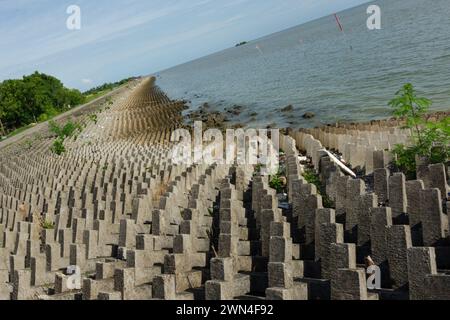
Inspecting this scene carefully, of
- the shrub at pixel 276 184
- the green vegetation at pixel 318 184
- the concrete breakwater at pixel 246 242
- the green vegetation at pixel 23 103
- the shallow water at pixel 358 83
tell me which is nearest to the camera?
the concrete breakwater at pixel 246 242

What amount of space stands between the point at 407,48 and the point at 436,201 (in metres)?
48.5

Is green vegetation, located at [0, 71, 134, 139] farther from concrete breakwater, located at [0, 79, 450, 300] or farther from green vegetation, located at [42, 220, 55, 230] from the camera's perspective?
concrete breakwater, located at [0, 79, 450, 300]

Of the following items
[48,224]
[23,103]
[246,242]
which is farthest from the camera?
[23,103]

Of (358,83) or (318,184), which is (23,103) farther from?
(318,184)

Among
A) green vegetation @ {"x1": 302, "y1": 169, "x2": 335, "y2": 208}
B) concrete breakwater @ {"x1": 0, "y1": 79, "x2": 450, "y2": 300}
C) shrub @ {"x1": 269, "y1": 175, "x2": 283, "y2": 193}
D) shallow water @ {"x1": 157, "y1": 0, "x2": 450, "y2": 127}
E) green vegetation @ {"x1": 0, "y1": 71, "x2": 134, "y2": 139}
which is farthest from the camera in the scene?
green vegetation @ {"x1": 0, "y1": 71, "x2": 134, "y2": 139}

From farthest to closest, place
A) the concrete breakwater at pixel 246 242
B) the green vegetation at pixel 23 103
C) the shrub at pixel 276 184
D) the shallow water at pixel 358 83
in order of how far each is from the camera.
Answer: the green vegetation at pixel 23 103, the shallow water at pixel 358 83, the shrub at pixel 276 184, the concrete breakwater at pixel 246 242

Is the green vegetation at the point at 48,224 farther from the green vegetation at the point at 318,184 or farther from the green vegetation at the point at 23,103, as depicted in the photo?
the green vegetation at the point at 23,103

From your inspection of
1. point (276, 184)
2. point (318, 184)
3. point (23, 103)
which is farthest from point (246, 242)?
point (23, 103)

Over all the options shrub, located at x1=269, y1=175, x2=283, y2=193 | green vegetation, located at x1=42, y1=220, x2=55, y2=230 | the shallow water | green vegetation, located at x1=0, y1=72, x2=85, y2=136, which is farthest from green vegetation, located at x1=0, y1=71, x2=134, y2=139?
shrub, located at x1=269, y1=175, x2=283, y2=193

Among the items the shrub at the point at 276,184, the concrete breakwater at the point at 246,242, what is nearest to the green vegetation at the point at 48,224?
the concrete breakwater at the point at 246,242
